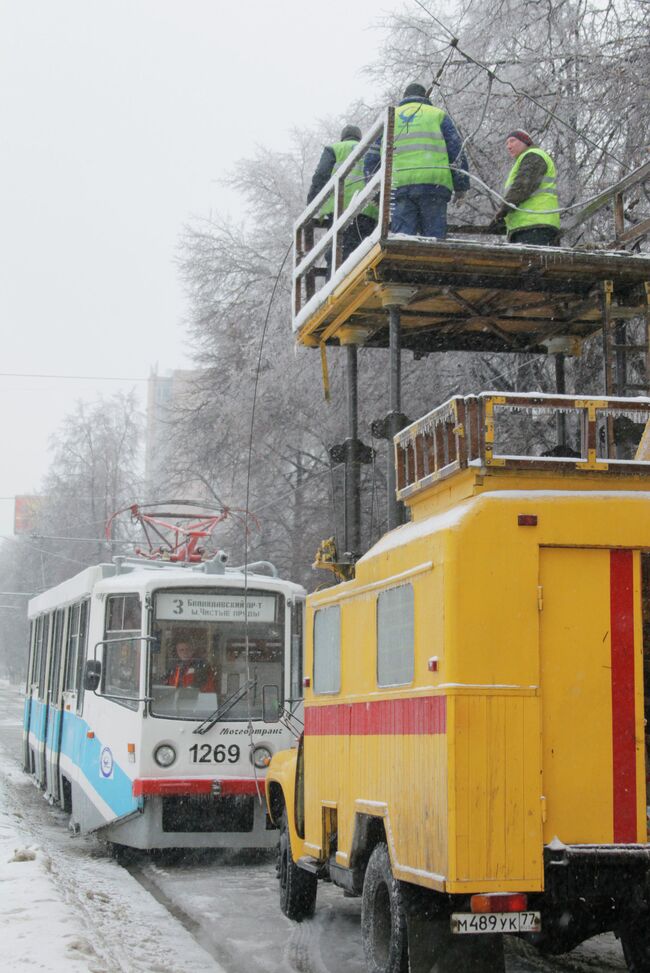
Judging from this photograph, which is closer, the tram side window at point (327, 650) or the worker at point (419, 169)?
the tram side window at point (327, 650)

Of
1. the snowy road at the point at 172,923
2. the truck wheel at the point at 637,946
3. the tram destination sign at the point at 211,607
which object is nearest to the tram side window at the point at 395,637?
the truck wheel at the point at 637,946

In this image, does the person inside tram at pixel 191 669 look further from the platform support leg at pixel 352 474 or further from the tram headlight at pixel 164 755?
the platform support leg at pixel 352 474

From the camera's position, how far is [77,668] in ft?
49.9

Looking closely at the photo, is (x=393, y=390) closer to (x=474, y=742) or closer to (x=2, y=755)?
(x=474, y=742)

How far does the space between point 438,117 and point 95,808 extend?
7.52 metres

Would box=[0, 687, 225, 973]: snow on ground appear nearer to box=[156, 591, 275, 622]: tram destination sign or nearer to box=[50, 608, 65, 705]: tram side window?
box=[156, 591, 275, 622]: tram destination sign

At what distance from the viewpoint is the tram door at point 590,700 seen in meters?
6.40

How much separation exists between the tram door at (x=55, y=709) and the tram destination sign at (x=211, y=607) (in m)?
3.61

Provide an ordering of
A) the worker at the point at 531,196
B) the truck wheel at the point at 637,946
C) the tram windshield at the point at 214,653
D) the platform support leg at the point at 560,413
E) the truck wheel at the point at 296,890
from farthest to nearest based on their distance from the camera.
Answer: the tram windshield at the point at 214,653
the platform support leg at the point at 560,413
the worker at the point at 531,196
the truck wheel at the point at 296,890
the truck wheel at the point at 637,946

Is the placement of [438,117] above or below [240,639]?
above

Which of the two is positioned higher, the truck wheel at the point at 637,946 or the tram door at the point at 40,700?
the tram door at the point at 40,700

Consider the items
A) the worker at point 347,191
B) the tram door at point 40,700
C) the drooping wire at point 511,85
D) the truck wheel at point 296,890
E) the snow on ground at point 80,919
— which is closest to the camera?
the snow on ground at point 80,919

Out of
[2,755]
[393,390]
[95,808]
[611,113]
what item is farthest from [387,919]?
[2,755]

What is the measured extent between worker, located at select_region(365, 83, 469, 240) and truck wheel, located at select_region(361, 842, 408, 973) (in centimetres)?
480
